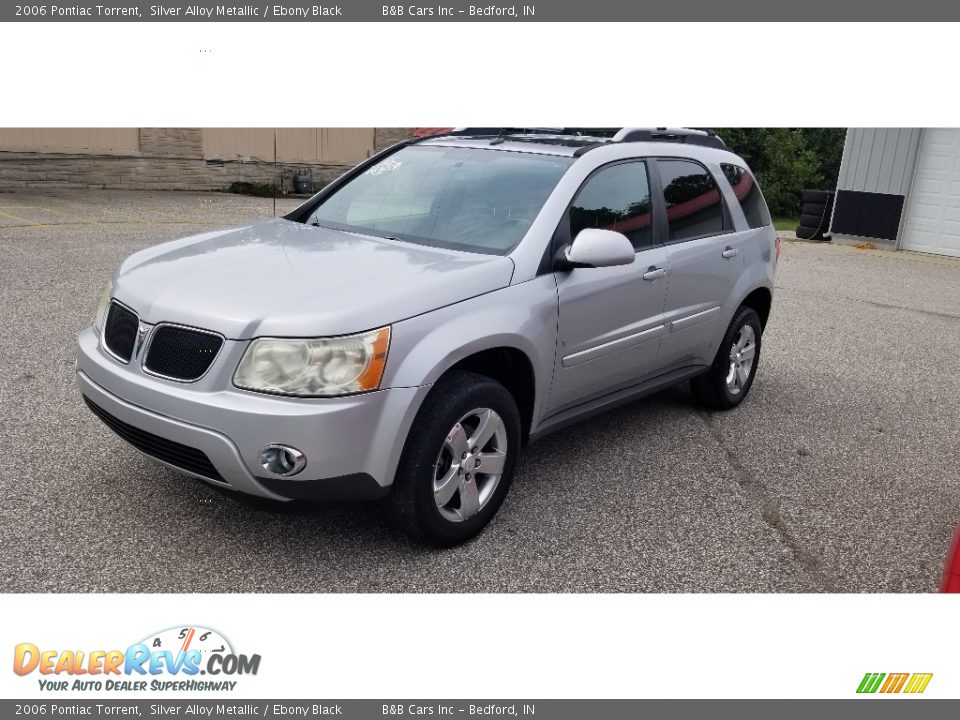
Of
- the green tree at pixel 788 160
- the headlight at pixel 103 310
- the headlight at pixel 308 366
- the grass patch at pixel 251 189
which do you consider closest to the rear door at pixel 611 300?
the headlight at pixel 308 366

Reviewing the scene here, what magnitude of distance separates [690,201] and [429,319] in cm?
241

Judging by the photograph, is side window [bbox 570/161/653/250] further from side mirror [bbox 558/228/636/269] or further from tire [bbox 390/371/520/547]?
tire [bbox 390/371/520/547]

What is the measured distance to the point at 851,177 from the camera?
56.6 ft

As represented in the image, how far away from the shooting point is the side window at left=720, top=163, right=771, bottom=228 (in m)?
5.83

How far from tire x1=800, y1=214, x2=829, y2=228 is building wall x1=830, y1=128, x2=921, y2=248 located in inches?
12.6

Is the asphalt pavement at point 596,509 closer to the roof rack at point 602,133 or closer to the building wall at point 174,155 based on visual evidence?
the roof rack at point 602,133

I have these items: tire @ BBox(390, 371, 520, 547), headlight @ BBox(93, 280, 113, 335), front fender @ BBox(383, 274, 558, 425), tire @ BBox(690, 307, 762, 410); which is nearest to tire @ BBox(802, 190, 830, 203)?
tire @ BBox(690, 307, 762, 410)

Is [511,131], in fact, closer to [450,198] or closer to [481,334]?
[450,198]

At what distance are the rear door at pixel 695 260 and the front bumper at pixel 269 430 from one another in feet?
7.01

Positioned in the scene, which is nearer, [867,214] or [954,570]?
[954,570]

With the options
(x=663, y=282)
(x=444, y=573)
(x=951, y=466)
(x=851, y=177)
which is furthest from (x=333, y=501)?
(x=851, y=177)

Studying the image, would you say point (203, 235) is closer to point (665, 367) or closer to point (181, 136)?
point (665, 367)

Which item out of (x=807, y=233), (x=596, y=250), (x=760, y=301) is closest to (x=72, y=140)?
(x=807, y=233)

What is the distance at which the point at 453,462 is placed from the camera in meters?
3.79
